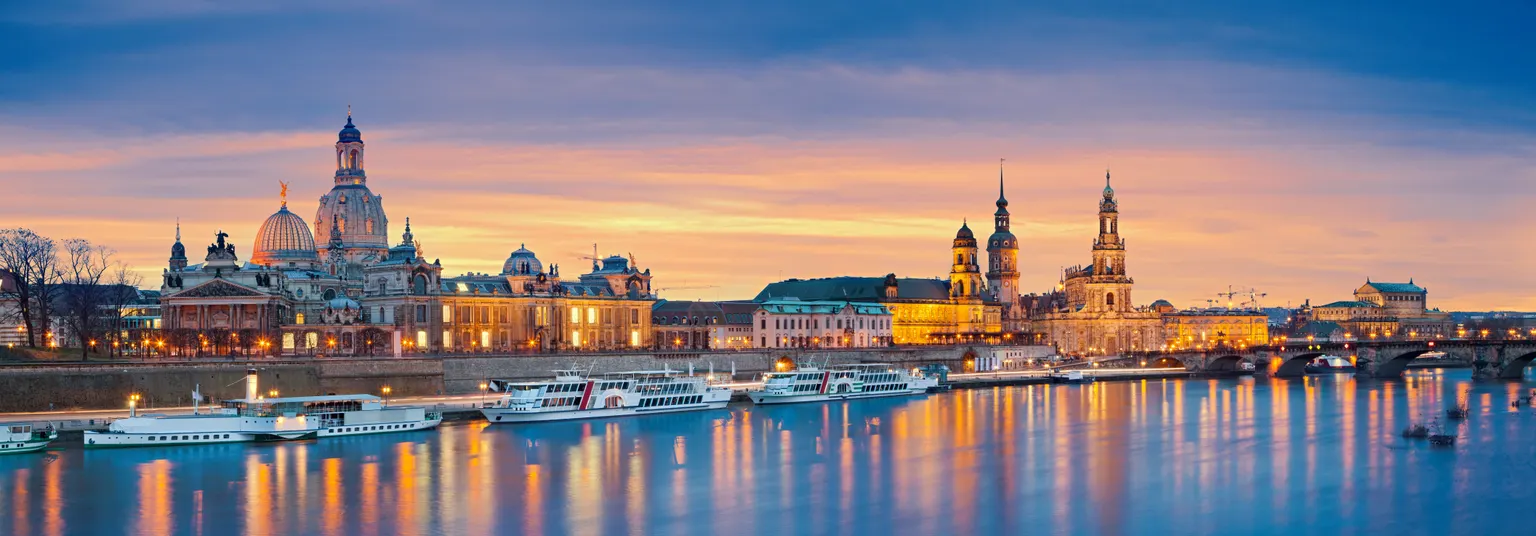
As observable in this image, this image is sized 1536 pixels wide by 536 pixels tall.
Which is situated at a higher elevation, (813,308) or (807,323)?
(813,308)

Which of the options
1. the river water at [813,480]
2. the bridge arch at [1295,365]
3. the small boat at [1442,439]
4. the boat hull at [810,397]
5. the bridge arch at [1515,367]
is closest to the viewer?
the river water at [813,480]

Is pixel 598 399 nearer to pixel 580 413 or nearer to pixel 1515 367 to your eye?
pixel 580 413

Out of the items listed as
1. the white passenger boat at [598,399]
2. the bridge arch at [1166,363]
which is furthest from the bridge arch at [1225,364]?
the white passenger boat at [598,399]

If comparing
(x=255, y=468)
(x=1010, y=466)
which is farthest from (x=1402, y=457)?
(x=255, y=468)

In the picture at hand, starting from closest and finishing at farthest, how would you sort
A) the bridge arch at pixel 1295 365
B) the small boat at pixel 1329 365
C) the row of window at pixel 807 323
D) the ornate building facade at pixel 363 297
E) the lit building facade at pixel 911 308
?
the ornate building facade at pixel 363 297, the bridge arch at pixel 1295 365, the row of window at pixel 807 323, the small boat at pixel 1329 365, the lit building facade at pixel 911 308

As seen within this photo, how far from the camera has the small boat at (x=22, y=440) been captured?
225 ft

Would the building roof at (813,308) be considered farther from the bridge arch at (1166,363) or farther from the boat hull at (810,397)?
the boat hull at (810,397)

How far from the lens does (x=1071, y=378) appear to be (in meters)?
146

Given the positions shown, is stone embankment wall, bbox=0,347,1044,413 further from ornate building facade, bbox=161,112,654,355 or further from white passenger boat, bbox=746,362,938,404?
white passenger boat, bbox=746,362,938,404

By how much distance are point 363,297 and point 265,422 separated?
2077 inches

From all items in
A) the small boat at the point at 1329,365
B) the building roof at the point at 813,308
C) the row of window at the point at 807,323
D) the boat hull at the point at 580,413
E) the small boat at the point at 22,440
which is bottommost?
the small boat at the point at 1329,365

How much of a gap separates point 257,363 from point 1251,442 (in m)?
58.9

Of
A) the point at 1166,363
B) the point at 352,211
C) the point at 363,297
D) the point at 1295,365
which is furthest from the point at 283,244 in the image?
the point at 1295,365

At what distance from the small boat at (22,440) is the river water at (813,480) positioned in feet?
5.29
